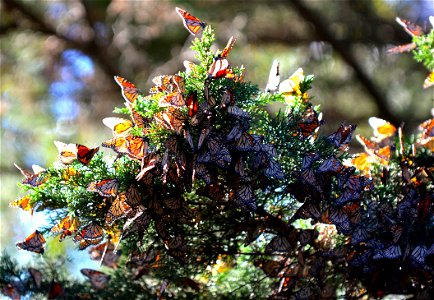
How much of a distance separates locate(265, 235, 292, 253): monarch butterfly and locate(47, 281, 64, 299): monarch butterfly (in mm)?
306

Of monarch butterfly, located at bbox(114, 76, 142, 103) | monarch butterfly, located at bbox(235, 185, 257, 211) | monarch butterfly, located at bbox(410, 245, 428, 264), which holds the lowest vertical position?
monarch butterfly, located at bbox(410, 245, 428, 264)

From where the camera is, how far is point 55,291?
881 millimetres

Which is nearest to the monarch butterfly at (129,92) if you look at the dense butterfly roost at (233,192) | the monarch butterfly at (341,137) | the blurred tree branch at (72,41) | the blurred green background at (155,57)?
the dense butterfly roost at (233,192)

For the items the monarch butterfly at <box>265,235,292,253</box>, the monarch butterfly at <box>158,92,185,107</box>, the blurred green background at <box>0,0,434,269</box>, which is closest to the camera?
the monarch butterfly at <box>158,92,185,107</box>

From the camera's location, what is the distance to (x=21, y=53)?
270 centimetres

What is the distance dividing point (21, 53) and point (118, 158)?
7.13ft

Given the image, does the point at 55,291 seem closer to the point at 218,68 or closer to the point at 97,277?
the point at 97,277

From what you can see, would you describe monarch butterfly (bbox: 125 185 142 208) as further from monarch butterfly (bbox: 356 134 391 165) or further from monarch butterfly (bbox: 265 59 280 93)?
monarch butterfly (bbox: 356 134 391 165)

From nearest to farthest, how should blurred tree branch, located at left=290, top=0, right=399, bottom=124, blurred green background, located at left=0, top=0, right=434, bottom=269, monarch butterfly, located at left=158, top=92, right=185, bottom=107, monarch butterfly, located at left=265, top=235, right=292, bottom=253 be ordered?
monarch butterfly, located at left=158, top=92, right=185, bottom=107, monarch butterfly, located at left=265, top=235, right=292, bottom=253, blurred tree branch, located at left=290, top=0, right=399, bottom=124, blurred green background, located at left=0, top=0, right=434, bottom=269

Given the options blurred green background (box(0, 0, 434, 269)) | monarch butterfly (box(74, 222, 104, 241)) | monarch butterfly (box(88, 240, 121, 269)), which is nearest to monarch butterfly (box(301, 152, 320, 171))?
monarch butterfly (box(74, 222, 104, 241))

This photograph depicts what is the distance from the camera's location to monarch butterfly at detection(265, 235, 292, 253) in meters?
0.74

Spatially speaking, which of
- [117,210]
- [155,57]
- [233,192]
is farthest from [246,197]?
[155,57]

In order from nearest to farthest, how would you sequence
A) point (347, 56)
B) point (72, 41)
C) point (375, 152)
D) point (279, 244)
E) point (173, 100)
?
point (173, 100)
point (279, 244)
point (375, 152)
point (347, 56)
point (72, 41)

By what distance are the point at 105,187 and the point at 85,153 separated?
5 cm
